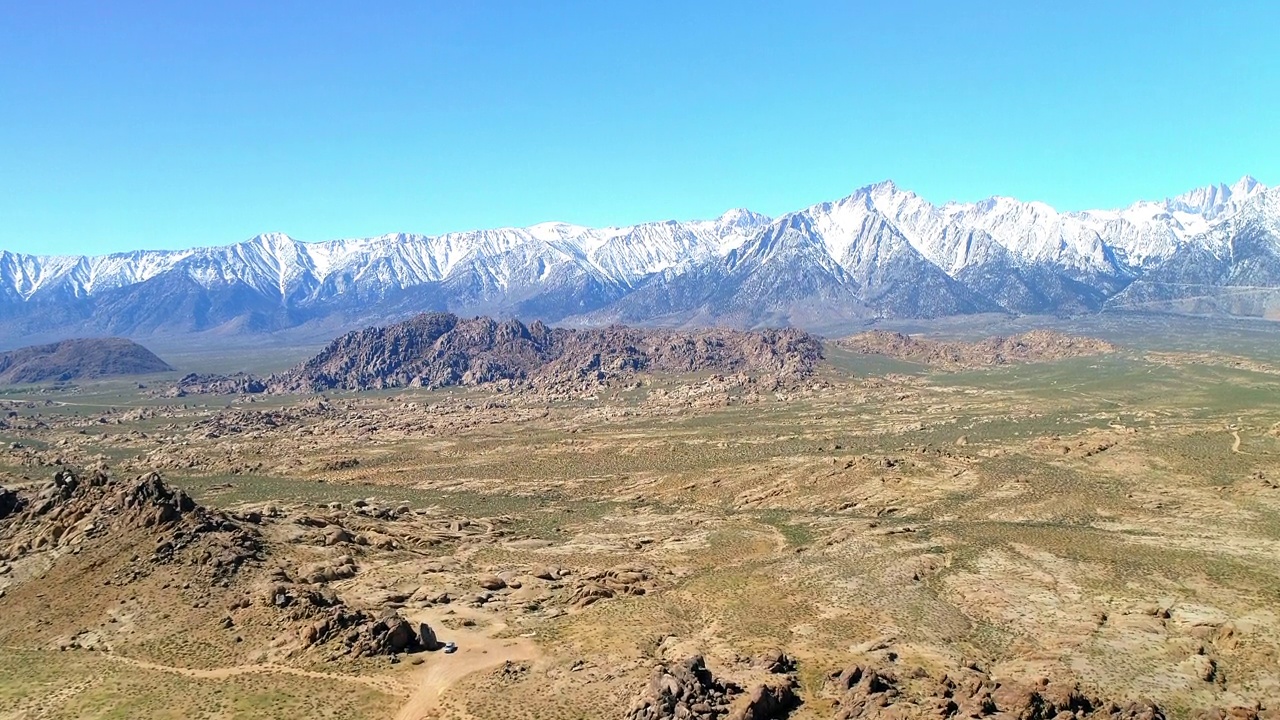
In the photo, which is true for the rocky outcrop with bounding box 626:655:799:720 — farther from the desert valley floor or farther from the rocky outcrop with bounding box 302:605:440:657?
the rocky outcrop with bounding box 302:605:440:657

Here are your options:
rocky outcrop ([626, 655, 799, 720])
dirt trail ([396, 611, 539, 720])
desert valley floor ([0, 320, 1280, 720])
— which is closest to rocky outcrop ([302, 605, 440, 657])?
desert valley floor ([0, 320, 1280, 720])

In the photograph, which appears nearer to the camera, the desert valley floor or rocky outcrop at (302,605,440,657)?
the desert valley floor

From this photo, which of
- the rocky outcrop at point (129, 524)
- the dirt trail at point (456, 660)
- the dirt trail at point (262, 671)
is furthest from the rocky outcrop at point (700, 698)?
the rocky outcrop at point (129, 524)

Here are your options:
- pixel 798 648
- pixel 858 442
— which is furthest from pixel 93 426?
pixel 798 648

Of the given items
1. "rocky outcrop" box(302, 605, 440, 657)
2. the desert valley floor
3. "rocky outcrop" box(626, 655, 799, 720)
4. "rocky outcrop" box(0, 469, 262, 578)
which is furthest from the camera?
"rocky outcrop" box(0, 469, 262, 578)

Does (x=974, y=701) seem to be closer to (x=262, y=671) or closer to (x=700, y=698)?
(x=700, y=698)

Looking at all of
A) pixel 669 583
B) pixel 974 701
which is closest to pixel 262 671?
pixel 669 583

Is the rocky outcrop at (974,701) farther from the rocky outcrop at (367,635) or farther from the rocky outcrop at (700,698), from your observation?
the rocky outcrop at (367,635)

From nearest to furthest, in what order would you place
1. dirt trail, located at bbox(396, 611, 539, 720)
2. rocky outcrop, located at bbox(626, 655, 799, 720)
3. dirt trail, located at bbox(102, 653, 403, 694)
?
1. rocky outcrop, located at bbox(626, 655, 799, 720)
2. dirt trail, located at bbox(396, 611, 539, 720)
3. dirt trail, located at bbox(102, 653, 403, 694)
